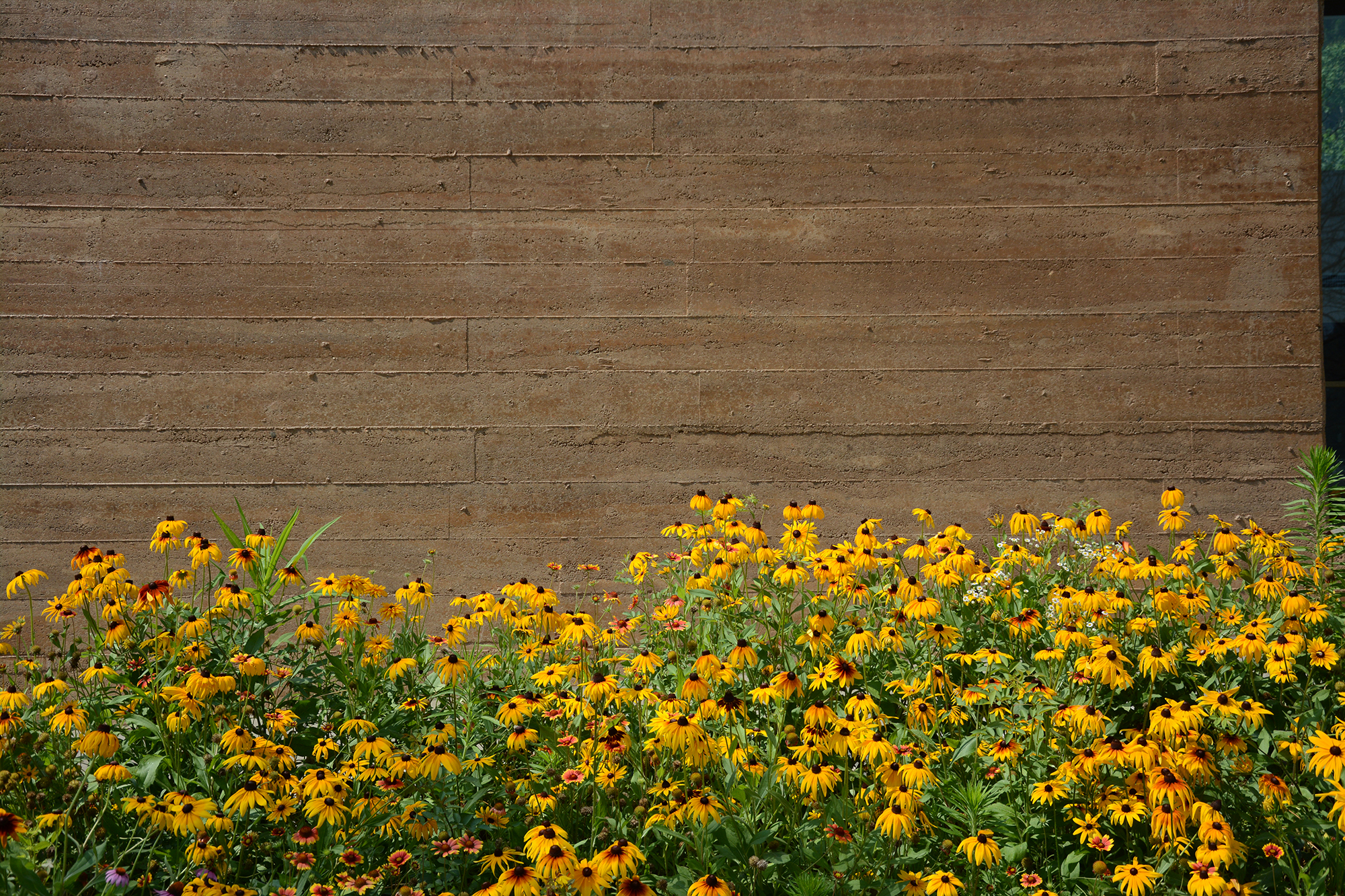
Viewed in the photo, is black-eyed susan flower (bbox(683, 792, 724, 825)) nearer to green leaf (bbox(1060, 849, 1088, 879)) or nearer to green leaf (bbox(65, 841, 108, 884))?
green leaf (bbox(1060, 849, 1088, 879))

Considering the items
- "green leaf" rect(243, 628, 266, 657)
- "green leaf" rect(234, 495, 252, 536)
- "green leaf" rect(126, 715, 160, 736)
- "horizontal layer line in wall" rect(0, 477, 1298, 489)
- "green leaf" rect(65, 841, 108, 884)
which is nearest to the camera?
"green leaf" rect(65, 841, 108, 884)

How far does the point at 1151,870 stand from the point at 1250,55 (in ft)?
11.7

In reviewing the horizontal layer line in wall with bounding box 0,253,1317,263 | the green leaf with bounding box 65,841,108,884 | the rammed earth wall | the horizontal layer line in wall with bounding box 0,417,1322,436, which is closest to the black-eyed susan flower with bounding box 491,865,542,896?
the green leaf with bounding box 65,841,108,884

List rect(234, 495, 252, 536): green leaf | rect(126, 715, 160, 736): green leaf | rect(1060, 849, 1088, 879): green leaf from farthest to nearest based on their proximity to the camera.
→ 1. rect(234, 495, 252, 536): green leaf
2. rect(126, 715, 160, 736): green leaf
3. rect(1060, 849, 1088, 879): green leaf

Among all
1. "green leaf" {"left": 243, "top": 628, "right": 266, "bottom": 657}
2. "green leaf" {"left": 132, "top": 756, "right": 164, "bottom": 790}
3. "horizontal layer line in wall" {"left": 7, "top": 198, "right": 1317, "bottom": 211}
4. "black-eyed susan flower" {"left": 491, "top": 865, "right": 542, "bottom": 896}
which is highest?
"horizontal layer line in wall" {"left": 7, "top": 198, "right": 1317, "bottom": 211}

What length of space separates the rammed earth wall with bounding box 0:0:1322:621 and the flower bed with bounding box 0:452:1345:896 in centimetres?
122

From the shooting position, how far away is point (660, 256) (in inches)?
148

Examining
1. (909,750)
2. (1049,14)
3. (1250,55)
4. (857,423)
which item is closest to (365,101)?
(857,423)

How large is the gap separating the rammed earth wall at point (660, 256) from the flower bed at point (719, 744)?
122 cm

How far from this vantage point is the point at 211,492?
12.1 ft

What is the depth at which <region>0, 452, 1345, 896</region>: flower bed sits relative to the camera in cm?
161

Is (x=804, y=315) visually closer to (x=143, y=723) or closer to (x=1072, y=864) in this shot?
(x=1072, y=864)

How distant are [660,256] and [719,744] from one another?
2420 millimetres

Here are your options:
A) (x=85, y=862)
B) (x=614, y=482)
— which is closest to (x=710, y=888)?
(x=85, y=862)
